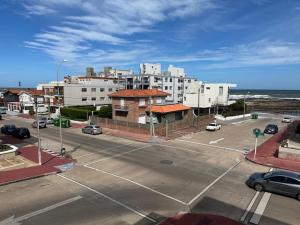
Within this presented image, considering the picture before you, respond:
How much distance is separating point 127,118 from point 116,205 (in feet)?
109

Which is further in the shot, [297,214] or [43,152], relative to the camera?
[43,152]

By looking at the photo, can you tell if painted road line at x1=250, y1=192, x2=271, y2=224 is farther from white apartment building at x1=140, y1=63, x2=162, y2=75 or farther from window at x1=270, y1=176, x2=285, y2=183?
white apartment building at x1=140, y1=63, x2=162, y2=75

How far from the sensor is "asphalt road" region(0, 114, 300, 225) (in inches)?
596

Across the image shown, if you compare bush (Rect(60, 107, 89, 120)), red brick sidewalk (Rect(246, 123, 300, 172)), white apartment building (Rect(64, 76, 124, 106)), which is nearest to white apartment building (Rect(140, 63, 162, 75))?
white apartment building (Rect(64, 76, 124, 106))

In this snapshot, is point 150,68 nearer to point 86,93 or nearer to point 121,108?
point 86,93

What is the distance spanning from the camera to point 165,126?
40.8 meters

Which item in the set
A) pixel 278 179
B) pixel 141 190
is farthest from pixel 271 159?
pixel 141 190

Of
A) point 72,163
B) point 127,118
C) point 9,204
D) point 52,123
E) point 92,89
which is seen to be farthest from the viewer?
point 92,89

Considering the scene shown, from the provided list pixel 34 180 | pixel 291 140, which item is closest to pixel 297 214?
pixel 291 140

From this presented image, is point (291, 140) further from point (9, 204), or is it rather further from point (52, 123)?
point (52, 123)

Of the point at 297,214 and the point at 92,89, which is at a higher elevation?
the point at 92,89

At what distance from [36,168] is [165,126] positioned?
21149mm

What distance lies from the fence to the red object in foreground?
24.3 meters

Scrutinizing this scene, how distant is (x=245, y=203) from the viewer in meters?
16.9
